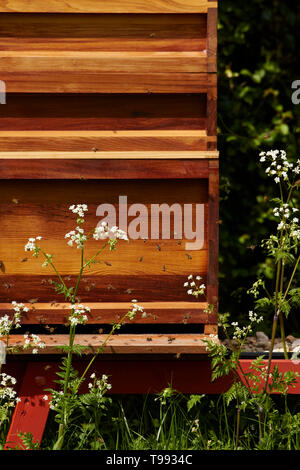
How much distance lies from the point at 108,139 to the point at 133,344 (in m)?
1.10

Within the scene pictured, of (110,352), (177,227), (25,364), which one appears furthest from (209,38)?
(25,364)

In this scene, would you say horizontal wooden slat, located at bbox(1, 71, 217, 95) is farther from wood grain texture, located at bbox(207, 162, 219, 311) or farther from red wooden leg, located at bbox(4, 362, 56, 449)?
red wooden leg, located at bbox(4, 362, 56, 449)

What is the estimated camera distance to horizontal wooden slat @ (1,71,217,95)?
318 centimetres

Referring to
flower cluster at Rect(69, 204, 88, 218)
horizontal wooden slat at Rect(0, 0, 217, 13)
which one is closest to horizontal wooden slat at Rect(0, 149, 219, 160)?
flower cluster at Rect(69, 204, 88, 218)

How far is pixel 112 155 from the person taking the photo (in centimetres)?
317

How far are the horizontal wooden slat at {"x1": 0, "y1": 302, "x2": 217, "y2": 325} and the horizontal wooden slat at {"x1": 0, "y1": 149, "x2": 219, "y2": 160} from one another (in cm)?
79

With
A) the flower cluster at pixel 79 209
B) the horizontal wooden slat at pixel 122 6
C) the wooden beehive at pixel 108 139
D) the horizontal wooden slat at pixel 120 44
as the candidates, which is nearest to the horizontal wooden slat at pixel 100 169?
the wooden beehive at pixel 108 139

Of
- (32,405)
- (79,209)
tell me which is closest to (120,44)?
(79,209)

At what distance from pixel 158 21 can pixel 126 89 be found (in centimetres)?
41

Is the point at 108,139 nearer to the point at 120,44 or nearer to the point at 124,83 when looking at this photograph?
the point at 124,83

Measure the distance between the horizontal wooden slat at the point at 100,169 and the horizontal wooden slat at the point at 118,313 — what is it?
697 millimetres

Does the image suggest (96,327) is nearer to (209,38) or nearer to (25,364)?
(25,364)
